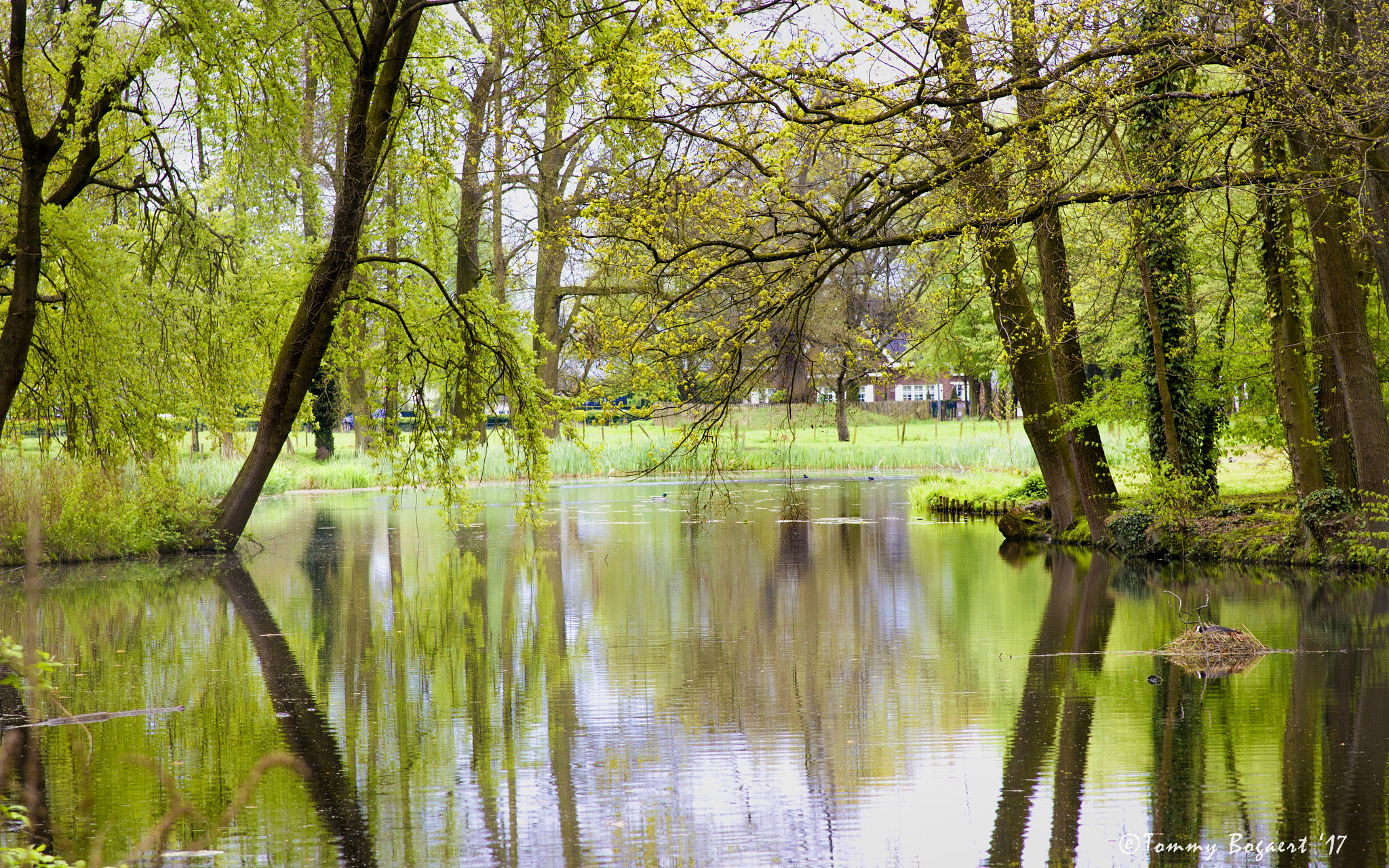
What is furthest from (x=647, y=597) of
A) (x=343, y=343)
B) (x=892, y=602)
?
(x=343, y=343)

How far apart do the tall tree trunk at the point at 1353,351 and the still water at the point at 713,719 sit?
1.42 meters

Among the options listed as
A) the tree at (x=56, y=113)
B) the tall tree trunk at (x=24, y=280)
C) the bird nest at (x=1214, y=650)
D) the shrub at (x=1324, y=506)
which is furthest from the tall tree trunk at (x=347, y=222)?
the shrub at (x=1324, y=506)

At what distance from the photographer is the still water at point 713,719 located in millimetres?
5457

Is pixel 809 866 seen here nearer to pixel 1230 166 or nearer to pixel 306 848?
pixel 306 848

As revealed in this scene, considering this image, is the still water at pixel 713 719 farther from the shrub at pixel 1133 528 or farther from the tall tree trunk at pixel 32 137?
the tall tree trunk at pixel 32 137

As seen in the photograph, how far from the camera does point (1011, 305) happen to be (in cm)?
1473

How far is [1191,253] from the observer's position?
15.7m

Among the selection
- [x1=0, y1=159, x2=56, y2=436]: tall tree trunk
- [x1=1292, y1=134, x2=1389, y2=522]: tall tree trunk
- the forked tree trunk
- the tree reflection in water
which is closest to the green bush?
the forked tree trunk

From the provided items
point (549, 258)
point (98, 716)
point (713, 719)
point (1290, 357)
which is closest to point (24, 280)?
point (98, 716)

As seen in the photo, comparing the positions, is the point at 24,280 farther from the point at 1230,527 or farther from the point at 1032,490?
the point at 1032,490

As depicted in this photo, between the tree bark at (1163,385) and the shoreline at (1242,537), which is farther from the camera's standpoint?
the tree bark at (1163,385)

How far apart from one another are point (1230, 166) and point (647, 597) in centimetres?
689

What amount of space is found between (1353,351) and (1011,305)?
149 inches

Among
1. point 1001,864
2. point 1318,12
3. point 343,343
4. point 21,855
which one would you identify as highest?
point 1318,12
